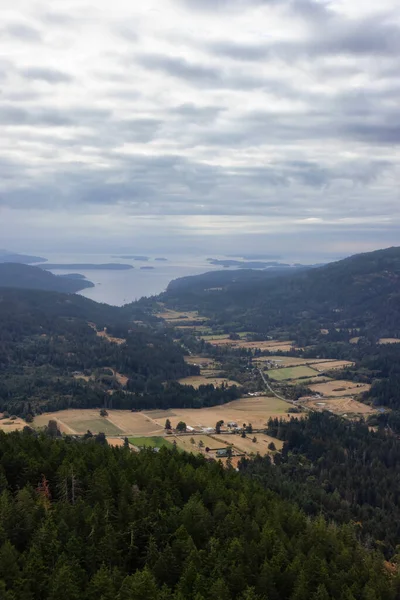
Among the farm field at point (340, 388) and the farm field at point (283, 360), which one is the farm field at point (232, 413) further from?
the farm field at point (283, 360)

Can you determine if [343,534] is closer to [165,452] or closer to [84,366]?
[165,452]

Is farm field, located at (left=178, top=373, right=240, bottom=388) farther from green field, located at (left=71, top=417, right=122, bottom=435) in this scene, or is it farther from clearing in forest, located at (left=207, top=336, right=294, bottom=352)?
clearing in forest, located at (left=207, top=336, right=294, bottom=352)

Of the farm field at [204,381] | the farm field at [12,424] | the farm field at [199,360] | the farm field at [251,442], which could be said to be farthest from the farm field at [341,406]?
the farm field at [12,424]

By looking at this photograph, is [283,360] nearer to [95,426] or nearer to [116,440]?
[95,426]

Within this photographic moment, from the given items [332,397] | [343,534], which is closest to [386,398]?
[332,397]

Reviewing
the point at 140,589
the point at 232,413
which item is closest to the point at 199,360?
the point at 232,413

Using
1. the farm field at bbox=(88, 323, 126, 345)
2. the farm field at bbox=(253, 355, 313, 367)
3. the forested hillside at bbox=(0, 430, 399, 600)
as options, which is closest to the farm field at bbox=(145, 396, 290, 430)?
the farm field at bbox=(253, 355, 313, 367)
